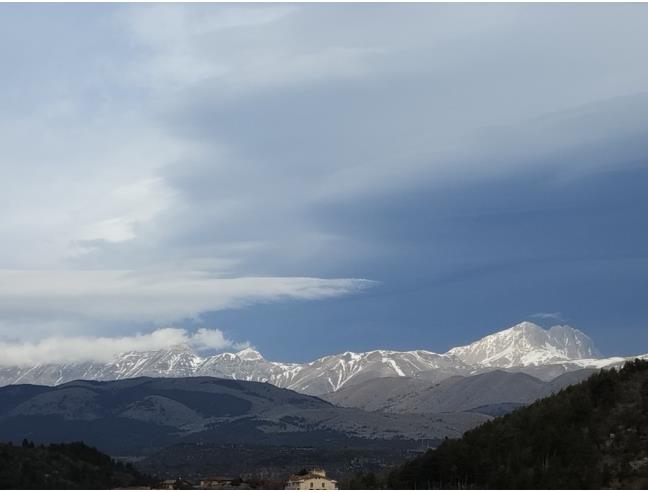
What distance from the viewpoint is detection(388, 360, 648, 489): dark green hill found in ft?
492

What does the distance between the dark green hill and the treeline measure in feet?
0.52

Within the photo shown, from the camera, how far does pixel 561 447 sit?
159250 mm

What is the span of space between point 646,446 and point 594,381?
28.7 metres

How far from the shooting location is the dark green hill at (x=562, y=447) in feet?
492

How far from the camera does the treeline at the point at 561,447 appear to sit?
5901 inches

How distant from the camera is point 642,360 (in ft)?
646

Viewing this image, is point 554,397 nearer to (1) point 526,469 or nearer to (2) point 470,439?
(2) point 470,439

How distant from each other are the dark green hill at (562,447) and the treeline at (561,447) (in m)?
0.16

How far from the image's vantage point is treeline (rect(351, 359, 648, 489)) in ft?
492

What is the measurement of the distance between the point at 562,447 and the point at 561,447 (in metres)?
0.17

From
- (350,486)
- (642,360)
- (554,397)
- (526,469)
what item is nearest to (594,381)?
(554,397)

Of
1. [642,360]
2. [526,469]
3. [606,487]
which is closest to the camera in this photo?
[606,487]

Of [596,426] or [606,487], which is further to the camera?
[596,426]

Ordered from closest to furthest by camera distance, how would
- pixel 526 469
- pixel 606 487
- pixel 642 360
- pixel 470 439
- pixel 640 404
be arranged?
pixel 606 487
pixel 526 469
pixel 640 404
pixel 470 439
pixel 642 360
